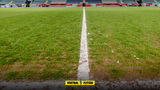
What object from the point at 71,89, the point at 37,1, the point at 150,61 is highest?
the point at 37,1

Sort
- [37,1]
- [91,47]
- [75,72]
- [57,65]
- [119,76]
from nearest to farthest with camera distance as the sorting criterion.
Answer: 1. [119,76]
2. [75,72]
3. [57,65]
4. [91,47]
5. [37,1]

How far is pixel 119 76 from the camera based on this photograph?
1.79 meters

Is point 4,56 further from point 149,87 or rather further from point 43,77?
point 149,87

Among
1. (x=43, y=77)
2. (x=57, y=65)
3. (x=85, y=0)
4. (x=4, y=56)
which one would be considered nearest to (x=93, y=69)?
(x=57, y=65)

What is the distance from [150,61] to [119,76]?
A: 0.94 metres

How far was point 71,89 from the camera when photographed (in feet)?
5.16

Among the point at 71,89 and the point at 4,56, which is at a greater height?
the point at 4,56

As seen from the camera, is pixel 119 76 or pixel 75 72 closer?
pixel 119 76

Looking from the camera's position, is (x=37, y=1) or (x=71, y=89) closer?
(x=71, y=89)

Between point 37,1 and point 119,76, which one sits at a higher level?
point 37,1

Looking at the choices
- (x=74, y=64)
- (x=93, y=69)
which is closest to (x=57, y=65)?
(x=74, y=64)

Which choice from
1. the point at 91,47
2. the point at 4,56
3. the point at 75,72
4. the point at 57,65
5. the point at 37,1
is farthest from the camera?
the point at 37,1

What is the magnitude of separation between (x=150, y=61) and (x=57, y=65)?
6.07 ft

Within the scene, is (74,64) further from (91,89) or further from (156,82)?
(156,82)
